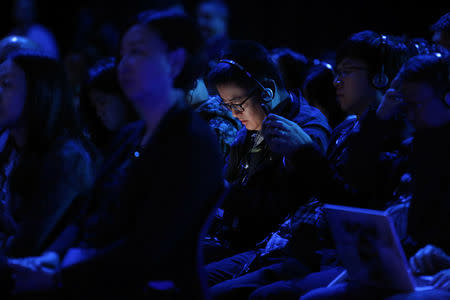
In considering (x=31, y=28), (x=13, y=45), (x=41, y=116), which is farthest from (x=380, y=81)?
(x=31, y=28)

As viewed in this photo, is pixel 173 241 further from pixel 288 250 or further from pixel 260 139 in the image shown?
pixel 260 139

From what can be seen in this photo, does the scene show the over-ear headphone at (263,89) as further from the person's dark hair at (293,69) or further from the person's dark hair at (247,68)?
the person's dark hair at (293,69)

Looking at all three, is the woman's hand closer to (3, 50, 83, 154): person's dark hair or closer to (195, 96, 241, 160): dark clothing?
(3, 50, 83, 154): person's dark hair

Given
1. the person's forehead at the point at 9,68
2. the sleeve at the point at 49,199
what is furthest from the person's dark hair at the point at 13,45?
the sleeve at the point at 49,199

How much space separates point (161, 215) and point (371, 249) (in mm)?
677

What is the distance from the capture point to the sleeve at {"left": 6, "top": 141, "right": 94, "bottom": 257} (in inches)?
72.8

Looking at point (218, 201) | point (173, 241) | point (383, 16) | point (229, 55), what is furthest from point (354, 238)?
point (383, 16)

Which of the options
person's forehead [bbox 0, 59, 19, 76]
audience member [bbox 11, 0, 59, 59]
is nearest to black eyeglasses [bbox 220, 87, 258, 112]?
person's forehead [bbox 0, 59, 19, 76]

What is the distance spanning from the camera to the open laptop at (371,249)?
1730 millimetres

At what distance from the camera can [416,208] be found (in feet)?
6.47

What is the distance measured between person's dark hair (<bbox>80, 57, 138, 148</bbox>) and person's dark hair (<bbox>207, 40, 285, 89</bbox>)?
459 millimetres

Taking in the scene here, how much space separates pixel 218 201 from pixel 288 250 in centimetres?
88

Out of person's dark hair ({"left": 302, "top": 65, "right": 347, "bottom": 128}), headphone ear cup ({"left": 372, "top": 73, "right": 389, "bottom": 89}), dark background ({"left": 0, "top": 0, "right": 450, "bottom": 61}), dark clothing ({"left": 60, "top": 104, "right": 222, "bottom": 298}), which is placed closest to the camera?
dark clothing ({"left": 60, "top": 104, "right": 222, "bottom": 298})

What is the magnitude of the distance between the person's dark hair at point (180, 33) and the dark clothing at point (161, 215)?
188mm
